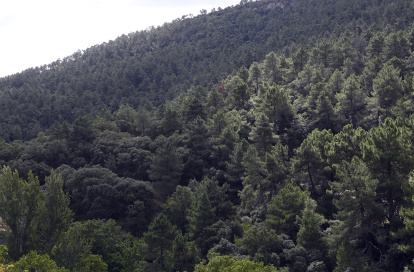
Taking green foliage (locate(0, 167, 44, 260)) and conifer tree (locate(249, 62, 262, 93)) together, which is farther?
conifer tree (locate(249, 62, 262, 93))

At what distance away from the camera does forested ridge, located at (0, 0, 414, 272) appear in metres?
27.1

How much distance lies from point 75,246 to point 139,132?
148ft

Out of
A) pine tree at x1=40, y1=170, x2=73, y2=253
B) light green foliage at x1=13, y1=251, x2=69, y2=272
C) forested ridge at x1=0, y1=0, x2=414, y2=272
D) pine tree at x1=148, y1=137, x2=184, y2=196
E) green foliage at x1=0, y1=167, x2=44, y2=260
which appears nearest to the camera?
light green foliage at x1=13, y1=251, x2=69, y2=272

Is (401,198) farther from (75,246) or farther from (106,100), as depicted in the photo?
(106,100)

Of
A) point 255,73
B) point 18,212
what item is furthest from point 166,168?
point 255,73

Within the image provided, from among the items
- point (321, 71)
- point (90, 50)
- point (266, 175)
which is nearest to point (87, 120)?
point (266, 175)

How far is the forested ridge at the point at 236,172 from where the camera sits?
27.1 metres

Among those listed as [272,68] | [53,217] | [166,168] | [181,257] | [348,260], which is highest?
[272,68]

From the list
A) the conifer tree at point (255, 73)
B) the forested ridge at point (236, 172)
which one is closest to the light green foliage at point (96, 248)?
the forested ridge at point (236, 172)

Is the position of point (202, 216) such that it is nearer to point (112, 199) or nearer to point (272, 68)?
point (112, 199)

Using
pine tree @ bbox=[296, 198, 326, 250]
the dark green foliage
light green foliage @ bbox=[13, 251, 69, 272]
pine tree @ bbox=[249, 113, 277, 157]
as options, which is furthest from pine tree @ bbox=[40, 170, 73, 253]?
pine tree @ bbox=[249, 113, 277, 157]

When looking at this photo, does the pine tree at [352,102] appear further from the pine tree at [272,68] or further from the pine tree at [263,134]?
the pine tree at [272,68]

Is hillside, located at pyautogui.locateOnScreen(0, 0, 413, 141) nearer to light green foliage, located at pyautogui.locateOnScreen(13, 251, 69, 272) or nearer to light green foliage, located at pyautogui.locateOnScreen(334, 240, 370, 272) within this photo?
light green foliage, located at pyautogui.locateOnScreen(334, 240, 370, 272)

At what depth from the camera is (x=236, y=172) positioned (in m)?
47.6
